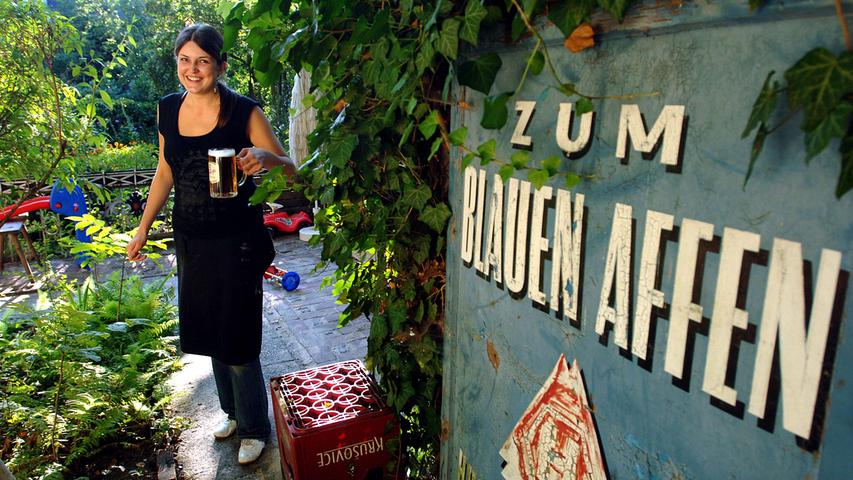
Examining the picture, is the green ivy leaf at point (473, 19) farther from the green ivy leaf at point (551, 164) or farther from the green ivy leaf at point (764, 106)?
the green ivy leaf at point (764, 106)

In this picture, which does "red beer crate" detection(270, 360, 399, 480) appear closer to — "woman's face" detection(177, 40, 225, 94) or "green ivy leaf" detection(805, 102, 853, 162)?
"woman's face" detection(177, 40, 225, 94)

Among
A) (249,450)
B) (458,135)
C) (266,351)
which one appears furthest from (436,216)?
(266,351)

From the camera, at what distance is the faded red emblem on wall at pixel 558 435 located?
1.35 meters

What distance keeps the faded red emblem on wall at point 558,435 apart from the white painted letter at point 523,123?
55 centimetres

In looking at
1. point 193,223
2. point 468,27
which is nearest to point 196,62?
point 193,223

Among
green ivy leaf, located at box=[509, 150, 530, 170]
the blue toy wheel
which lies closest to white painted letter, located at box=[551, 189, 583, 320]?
green ivy leaf, located at box=[509, 150, 530, 170]

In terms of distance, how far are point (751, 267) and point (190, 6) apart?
47.1ft

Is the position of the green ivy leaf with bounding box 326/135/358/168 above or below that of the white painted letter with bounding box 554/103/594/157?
below

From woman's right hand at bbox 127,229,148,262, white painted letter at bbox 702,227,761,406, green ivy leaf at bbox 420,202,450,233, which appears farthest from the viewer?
woman's right hand at bbox 127,229,148,262

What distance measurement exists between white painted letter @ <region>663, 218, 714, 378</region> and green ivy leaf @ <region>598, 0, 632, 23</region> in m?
0.39

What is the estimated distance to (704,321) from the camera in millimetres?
1016

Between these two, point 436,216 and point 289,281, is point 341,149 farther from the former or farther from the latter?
point 289,281

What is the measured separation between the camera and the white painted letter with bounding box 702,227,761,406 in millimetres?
946

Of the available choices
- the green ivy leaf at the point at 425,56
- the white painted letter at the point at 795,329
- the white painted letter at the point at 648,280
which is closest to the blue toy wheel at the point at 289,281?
the green ivy leaf at the point at 425,56
